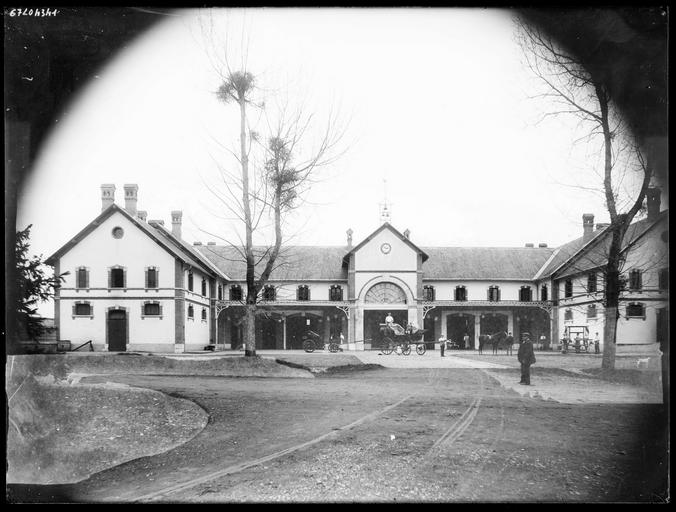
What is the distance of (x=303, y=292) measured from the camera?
8.53 metres

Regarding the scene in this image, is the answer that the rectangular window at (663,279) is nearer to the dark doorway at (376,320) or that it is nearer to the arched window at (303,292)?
the arched window at (303,292)

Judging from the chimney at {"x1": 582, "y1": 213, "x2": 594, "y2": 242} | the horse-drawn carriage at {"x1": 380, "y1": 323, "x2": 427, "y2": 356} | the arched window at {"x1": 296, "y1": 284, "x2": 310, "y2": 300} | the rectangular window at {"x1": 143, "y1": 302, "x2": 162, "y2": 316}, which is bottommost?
the horse-drawn carriage at {"x1": 380, "y1": 323, "x2": 427, "y2": 356}

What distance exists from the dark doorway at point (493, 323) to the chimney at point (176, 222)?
4.92 meters

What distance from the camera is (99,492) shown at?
4.43 metres

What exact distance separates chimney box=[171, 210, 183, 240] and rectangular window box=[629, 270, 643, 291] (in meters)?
5.73

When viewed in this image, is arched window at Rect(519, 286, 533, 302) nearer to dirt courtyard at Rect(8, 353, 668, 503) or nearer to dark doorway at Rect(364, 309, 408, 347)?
dirt courtyard at Rect(8, 353, 668, 503)

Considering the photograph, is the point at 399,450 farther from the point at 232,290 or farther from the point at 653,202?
the point at 653,202

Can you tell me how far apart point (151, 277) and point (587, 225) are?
586cm

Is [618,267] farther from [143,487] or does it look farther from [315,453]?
[143,487]

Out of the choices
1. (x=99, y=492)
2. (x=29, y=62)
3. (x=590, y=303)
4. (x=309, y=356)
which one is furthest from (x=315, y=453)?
(x=29, y=62)

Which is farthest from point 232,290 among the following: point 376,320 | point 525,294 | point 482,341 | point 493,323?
point 376,320

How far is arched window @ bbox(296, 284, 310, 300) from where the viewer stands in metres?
8.12

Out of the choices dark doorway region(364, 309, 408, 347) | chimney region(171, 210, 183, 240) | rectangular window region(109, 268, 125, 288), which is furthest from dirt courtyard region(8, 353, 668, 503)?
dark doorway region(364, 309, 408, 347)

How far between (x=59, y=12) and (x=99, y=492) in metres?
5.11
